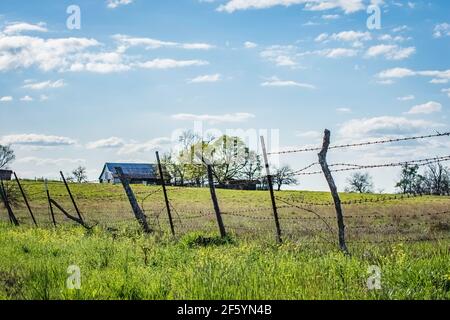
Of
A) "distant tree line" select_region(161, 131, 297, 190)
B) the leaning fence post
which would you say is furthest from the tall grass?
"distant tree line" select_region(161, 131, 297, 190)

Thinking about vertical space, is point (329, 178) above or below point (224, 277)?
above

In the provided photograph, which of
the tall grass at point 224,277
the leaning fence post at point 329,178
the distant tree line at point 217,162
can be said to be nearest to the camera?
the tall grass at point 224,277

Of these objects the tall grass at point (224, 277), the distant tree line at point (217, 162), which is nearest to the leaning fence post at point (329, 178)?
the tall grass at point (224, 277)

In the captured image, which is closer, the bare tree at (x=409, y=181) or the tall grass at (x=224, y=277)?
the tall grass at (x=224, y=277)

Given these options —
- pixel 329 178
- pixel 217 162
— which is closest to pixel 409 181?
pixel 217 162

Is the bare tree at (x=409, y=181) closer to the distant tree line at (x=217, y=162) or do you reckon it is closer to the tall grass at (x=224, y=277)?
the distant tree line at (x=217, y=162)

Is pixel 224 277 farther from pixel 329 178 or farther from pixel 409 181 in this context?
pixel 409 181

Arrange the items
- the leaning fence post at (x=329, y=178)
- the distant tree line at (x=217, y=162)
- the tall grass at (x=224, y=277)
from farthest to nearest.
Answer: the distant tree line at (x=217, y=162), the leaning fence post at (x=329, y=178), the tall grass at (x=224, y=277)

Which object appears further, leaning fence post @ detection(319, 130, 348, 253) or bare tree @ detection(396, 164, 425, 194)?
bare tree @ detection(396, 164, 425, 194)

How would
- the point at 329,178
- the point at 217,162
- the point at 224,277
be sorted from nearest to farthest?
the point at 224,277 → the point at 329,178 → the point at 217,162

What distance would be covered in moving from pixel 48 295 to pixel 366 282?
4244mm

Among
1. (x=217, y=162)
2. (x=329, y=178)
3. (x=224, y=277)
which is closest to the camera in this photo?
(x=224, y=277)

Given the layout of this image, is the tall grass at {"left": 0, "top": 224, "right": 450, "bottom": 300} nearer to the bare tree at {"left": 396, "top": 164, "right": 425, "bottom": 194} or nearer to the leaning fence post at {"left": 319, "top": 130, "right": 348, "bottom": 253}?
the leaning fence post at {"left": 319, "top": 130, "right": 348, "bottom": 253}

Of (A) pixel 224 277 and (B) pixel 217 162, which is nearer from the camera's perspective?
(A) pixel 224 277
